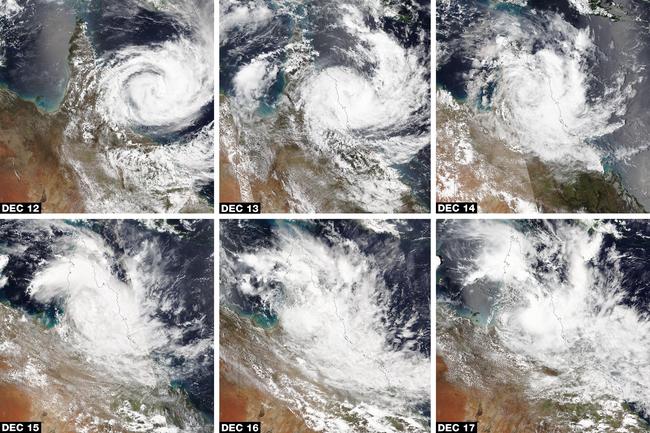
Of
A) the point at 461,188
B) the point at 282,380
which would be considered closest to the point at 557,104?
the point at 461,188

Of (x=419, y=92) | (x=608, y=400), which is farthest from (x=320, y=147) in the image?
(x=608, y=400)

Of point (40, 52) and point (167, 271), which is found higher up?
point (40, 52)

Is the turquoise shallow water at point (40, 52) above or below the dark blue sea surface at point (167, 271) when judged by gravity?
above

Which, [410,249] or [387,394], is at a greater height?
[410,249]

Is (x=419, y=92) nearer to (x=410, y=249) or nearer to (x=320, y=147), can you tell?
(x=320, y=147)

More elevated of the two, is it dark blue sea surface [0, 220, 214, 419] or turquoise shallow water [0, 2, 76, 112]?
turquoise shallow water [0, 2, 76, 112]

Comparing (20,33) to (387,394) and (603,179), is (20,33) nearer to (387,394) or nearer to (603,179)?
(387,394)

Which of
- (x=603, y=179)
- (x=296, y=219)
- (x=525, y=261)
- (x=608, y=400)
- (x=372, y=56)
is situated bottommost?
(x=608, y=400)

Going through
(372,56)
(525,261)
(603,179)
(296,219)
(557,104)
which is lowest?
(525,261)

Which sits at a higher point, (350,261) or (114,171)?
(114,171)
